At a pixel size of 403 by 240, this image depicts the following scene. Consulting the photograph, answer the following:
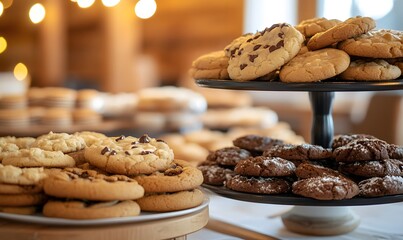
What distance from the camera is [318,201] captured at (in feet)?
5.57

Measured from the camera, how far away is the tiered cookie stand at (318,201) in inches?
65.4

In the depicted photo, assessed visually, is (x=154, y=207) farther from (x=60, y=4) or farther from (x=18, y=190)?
(x=60, y=4)

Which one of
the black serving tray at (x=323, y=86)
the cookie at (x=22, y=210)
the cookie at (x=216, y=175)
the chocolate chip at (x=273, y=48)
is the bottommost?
the cookie at (x=216, y=175)

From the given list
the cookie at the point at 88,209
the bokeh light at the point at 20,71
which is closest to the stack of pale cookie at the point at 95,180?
the cookie at the point at 88,209

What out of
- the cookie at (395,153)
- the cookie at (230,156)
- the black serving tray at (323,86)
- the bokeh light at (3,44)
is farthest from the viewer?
the bokeh light at (3,44)

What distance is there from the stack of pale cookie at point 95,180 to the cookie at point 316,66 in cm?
38

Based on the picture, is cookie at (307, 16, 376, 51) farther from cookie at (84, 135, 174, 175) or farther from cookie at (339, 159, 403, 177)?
cookie at (84, 135, 174, 175)

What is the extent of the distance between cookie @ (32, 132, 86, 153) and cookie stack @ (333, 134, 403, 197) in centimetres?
73

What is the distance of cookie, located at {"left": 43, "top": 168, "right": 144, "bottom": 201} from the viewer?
1.42 m

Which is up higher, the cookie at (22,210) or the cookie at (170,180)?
the cookie at (170,180)

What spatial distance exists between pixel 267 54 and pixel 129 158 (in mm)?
513

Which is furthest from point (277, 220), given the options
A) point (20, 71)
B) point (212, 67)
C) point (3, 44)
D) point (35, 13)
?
point (3, 44)

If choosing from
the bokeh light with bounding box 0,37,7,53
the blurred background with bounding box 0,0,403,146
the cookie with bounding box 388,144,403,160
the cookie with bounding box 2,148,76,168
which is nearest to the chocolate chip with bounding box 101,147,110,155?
the cookie with bounding box 2,148,76,168

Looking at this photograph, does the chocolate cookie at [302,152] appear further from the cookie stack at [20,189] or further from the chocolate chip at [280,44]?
the cookie stack at [20,189]
